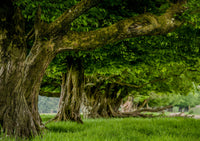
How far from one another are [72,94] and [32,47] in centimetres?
534

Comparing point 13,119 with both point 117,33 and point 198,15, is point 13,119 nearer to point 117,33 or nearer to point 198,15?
point 117,33

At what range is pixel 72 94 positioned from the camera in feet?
32.7

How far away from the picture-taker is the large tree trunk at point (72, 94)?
964 centimetres

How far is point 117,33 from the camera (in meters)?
4.99

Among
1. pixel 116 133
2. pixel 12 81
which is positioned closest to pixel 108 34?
pixel 12 81

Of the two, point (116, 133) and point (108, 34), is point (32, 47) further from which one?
point (116, 133)

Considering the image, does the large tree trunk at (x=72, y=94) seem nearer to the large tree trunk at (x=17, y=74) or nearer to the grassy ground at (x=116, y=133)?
the grassy ground at (x=116, y=133)

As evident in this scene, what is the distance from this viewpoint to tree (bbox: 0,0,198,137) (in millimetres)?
4695

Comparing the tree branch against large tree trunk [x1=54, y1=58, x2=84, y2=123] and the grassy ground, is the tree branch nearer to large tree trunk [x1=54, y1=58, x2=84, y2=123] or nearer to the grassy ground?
the grassy ground

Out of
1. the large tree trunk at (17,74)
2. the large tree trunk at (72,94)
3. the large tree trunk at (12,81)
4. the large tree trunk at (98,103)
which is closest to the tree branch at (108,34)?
the large tree trunk at (17,74)

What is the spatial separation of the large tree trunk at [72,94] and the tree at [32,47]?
4.42 m

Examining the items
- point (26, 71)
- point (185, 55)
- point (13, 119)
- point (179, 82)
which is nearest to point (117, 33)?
point (26, 71)

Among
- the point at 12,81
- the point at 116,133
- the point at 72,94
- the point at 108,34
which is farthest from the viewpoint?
the point at 72,94

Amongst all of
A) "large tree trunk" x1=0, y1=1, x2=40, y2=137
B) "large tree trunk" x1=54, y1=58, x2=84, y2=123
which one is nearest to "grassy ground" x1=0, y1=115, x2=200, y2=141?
"large tree trunk" x1=0, y1=1, x2=40, y2=137
